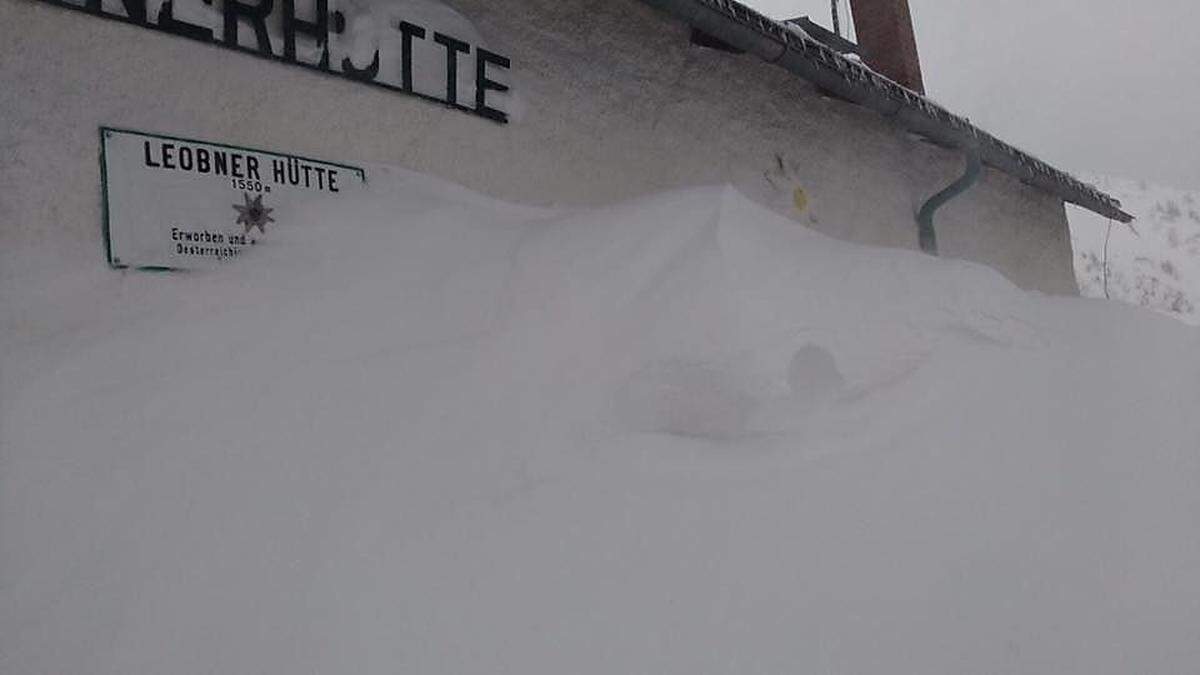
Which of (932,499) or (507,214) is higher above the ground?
(507,214)

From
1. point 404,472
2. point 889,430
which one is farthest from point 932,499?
point 404,472

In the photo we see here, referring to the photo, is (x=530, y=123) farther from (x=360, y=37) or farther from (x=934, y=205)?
→ (x=934, y=205)

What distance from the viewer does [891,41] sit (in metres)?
6.59

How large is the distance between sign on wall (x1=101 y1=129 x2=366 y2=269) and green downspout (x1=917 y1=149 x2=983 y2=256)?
13.7ft

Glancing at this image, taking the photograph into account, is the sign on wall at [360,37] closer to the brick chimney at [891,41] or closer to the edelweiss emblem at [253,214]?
the edelweiss emblem at [253,214]

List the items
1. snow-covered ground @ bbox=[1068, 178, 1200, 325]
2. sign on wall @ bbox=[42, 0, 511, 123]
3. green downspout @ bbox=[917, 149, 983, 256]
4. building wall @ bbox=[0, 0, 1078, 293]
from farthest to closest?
snow-covered ground @ bbox=[1068, 178, 1200, 325] → green downspout @ bbox=[917, 149, 983, 256] → sign on wall @ bbox=[42, 0, 511, 123] → building wall @ bbox=[0, 0, 1078, 293]

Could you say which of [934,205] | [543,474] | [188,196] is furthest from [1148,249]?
[188,196]

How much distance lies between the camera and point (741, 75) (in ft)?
Result: 14.5

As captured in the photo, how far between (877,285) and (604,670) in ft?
7.31

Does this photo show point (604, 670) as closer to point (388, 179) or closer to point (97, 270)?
point (97, 270)

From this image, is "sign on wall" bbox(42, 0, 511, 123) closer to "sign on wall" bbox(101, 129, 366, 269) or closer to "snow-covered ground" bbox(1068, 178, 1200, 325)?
"sign on wall" bbox(101, 129, 366, 269)

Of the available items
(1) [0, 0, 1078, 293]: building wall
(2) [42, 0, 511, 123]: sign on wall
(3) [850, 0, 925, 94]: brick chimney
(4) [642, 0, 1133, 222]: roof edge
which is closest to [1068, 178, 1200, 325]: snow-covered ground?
(3) [850, 0, 925, 94]: brick chimney

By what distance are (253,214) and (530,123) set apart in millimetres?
Result: 1239

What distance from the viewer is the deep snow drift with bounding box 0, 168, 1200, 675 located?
1.77 m
